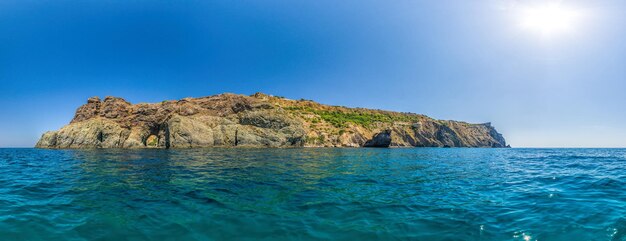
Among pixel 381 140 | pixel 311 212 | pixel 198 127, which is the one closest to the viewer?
pixel 311 212

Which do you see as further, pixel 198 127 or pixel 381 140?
pixel 381 140

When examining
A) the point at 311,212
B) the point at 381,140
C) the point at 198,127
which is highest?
the point at 198,127

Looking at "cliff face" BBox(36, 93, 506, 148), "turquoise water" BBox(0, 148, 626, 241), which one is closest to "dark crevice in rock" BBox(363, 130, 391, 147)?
"cliff face" BBox(36, 93, 506, 148)

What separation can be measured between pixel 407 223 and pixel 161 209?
700 cm

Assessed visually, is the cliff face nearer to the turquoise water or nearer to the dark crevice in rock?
the dark crevice in rock

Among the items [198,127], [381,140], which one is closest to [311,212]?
[198,127]

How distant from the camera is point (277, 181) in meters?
14.3

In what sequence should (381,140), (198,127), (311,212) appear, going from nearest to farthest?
(311,212)
(198,127)
(381,140)

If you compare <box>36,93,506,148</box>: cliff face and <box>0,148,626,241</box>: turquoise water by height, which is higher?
<box>36,93,506,148</box>: cliff face

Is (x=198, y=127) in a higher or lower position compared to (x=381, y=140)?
higher

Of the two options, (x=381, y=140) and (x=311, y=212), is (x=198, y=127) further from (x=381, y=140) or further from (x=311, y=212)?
(x=311, y=212)

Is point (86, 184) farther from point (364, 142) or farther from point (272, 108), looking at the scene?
point (364, 142)

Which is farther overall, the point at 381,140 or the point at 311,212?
the point at 381,140

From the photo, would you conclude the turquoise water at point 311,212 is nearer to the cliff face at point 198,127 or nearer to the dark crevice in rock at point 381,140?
the cliff face at point 198,127
